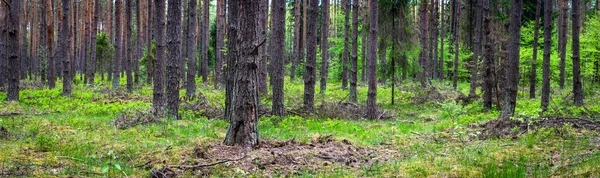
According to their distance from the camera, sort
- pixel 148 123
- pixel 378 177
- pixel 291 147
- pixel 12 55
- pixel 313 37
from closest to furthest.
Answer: pixel 378 177 < pixel 291 147 < pixel 148 123 < pixel 313 37 < pixel 12 55

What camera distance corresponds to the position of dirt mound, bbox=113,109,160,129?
10.2m

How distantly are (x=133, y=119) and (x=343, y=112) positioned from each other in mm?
6141

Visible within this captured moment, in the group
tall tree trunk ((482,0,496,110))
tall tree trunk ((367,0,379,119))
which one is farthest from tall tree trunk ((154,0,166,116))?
tall tree trunk ((482,0,496,110))

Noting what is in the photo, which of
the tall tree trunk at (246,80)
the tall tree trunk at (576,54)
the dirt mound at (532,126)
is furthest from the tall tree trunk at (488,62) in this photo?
the tall tree trunk at (246,80)

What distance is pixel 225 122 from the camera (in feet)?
37.0

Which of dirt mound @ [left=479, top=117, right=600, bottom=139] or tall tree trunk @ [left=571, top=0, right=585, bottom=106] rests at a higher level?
tall tree trunk @ [left=571, top=0, right=585, bottom=106]

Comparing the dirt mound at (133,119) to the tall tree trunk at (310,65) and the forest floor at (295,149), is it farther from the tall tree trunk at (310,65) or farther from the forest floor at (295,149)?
the tall tree trunk at (310,65)

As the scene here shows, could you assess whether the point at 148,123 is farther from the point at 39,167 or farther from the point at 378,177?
the point at 378,177

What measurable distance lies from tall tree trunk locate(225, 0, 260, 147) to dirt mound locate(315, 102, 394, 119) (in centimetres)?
618

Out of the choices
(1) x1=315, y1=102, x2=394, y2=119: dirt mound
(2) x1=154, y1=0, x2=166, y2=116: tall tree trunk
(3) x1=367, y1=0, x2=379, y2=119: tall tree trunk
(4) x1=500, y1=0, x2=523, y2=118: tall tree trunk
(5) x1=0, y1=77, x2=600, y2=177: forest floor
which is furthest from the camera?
(1) x1=315, y1=102, x2=394, y2=119: dirt mound

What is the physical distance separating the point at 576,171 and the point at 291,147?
3.93 metres

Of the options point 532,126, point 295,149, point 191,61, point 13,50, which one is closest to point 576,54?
point 532,126

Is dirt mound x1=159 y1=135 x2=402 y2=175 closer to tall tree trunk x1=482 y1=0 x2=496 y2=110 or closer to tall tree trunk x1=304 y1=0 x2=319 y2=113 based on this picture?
tall tree trunk x1=304 y1=0 x2=319 y2=113

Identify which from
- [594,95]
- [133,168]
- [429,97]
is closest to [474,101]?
[429,97]
